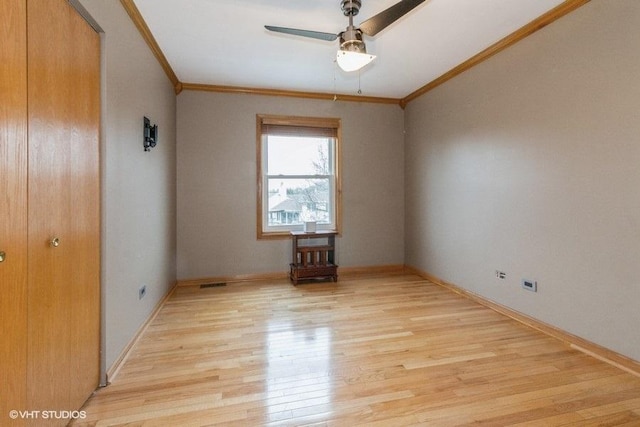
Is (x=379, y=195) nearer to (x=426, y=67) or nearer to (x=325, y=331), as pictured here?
(x=426, y=67)

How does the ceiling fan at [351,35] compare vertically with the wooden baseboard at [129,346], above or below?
above

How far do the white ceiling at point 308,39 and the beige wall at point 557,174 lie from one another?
40 centimetres

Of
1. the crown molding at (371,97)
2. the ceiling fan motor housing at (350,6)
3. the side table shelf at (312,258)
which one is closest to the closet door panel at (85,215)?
the crown molding at (371,97)

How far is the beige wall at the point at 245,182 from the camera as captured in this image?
3.99m

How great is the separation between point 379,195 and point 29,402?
413 cm

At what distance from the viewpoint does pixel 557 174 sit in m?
2.46

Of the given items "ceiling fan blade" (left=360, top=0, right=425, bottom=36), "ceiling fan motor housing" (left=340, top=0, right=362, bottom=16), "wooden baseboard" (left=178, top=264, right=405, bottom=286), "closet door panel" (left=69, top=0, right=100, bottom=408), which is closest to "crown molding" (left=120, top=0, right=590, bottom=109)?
"closet door panel" (left=69, top=0, right=100, bottom=408)

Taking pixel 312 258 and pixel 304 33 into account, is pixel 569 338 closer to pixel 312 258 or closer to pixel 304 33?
pixel 312 258

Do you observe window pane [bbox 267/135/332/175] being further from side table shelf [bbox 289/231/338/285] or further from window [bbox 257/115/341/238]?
side table shelf [bbox 289/231/338/285]

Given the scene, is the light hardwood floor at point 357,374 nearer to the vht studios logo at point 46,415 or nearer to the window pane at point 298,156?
the vht studios logo at point 46,415

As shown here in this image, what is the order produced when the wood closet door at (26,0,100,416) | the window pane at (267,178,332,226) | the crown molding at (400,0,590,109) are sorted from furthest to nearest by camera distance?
the window pane at (267,178,332,226) → the crown molding at (400,0,590,109) → the wood closet door at (26,0,100,416)

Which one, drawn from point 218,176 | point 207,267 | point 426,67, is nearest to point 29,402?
point 207,267

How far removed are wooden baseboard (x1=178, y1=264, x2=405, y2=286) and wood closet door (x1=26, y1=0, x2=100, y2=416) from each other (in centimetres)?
220

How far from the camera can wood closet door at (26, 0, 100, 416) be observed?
1.27 meters
